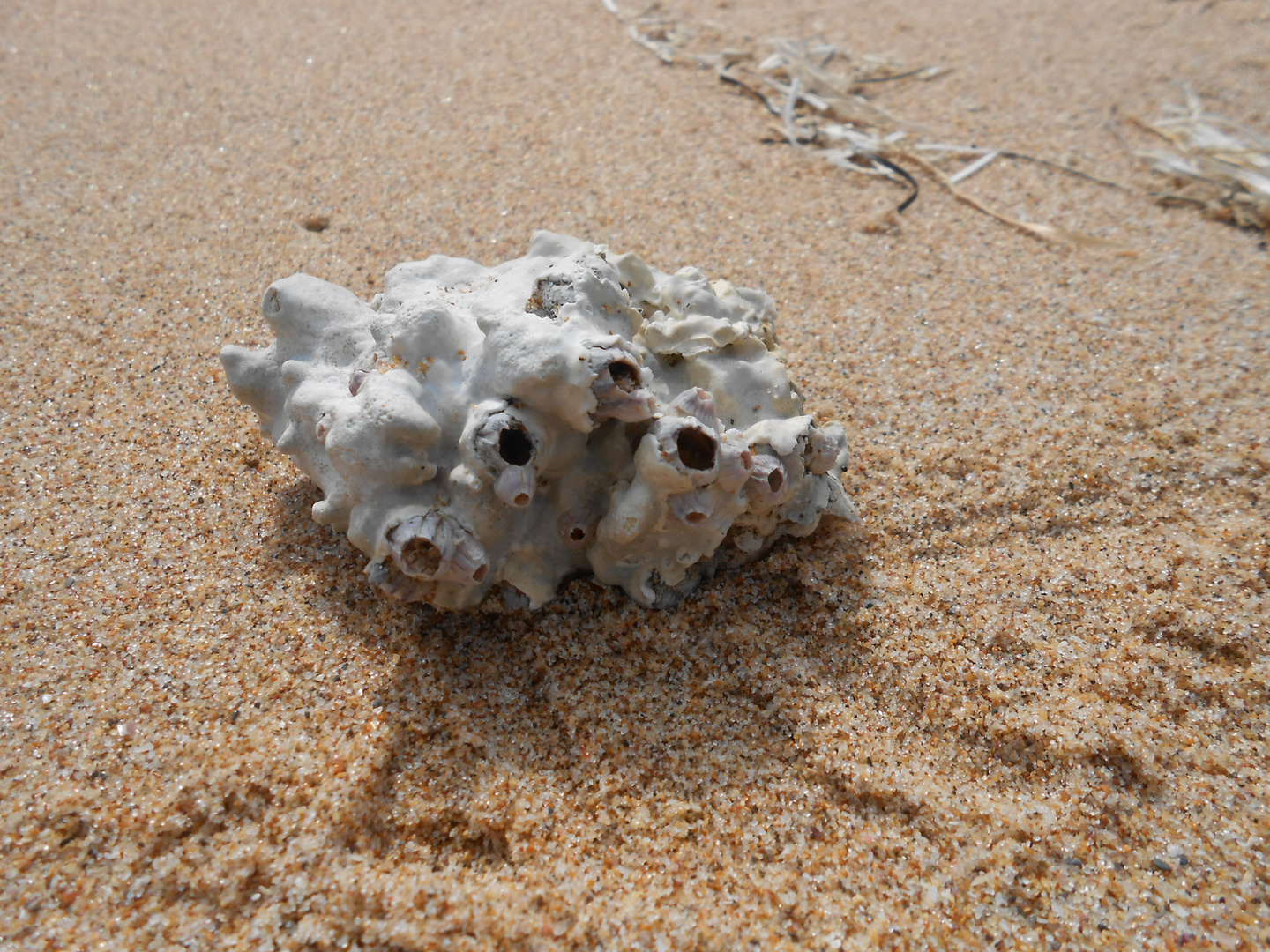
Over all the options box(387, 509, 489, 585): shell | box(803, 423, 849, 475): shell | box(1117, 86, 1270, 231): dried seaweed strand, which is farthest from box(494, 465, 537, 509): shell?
box(1117, 86, 1270, 231): dried seaweed strand

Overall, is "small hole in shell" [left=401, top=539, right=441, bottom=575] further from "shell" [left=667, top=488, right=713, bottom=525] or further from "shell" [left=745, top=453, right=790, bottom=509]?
"shell" [left=745, top=453, right=790, bottom=509]

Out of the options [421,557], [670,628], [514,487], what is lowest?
[670,628]


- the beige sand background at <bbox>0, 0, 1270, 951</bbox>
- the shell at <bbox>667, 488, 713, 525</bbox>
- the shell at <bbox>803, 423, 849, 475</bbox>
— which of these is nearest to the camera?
the beige sand background at <bbox>0, 0, 1270, 951</bbox>

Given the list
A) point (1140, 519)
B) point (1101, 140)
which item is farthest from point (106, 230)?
point (1101, 140)

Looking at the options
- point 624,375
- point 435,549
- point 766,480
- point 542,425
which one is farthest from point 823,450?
point 435,549

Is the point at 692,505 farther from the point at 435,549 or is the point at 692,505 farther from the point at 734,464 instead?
the point at 435,549

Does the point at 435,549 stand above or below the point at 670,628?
above
